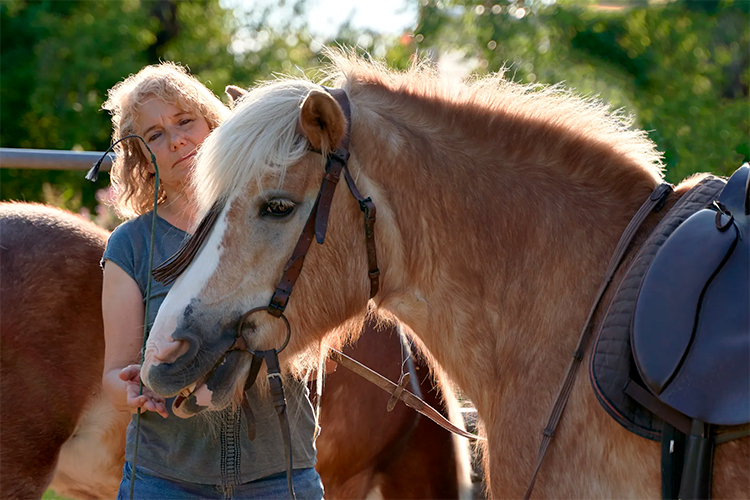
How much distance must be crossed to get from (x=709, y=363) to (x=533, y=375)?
0.42 m

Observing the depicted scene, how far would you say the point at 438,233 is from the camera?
1849 millimetres

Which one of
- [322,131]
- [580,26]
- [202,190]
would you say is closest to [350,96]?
[322,131]

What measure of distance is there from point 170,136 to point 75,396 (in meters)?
1.26

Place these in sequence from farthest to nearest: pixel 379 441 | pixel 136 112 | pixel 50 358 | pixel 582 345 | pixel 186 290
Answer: pixel 379 441, pixel 50 358, pixel 136 112, pixel 186 290, pixel 582 345

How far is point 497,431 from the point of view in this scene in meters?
1.74

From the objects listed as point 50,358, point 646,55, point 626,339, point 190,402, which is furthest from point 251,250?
point 646,55

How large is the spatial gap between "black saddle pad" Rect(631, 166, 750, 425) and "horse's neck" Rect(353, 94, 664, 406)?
9.1 inches

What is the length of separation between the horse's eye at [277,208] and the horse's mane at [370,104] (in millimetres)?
63

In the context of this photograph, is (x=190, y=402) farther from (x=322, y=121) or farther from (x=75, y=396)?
(x=75, y=396)

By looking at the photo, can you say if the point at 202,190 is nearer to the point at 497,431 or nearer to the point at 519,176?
the point at 519,176

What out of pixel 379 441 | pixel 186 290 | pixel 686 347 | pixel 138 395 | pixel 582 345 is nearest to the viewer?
pixel 686 347

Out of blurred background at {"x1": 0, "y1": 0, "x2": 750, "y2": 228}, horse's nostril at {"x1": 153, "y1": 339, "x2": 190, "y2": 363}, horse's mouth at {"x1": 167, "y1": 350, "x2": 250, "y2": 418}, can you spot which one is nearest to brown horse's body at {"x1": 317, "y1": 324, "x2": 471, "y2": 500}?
horse's mouth at {"x1": 167, "y1": 350, "x2": 250, "y2": 418}

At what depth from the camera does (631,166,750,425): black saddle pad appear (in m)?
1.38

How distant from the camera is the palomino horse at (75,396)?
8.98 ft
